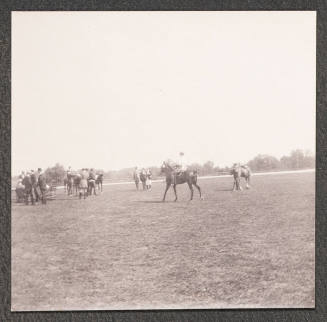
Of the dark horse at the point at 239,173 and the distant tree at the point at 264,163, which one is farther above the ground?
the distant tree at the point at 264,163

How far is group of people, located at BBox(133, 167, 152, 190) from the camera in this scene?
4.05m

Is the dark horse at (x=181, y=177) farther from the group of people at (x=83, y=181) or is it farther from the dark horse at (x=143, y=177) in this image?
the group of people at (x=83, y=181)

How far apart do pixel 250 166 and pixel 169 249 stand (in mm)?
1240

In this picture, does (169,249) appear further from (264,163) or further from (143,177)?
(264,163)

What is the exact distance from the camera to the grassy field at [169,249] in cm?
399

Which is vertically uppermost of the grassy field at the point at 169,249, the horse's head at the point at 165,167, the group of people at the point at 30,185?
the horse's head at the point at 165,167

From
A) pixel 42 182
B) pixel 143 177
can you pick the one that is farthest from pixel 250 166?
pixel 42 182

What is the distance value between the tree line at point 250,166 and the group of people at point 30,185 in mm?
77

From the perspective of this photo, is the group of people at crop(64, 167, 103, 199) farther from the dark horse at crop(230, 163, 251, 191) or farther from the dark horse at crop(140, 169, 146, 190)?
the dark horse at crop(230, 163, 251, 191)

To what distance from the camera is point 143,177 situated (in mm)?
4059

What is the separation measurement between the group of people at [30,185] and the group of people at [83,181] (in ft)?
0.83

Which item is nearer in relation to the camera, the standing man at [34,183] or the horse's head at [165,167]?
the standing man at [34,183]

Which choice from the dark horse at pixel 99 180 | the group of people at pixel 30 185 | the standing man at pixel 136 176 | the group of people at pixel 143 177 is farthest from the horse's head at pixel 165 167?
the group of people at pixel 30 185

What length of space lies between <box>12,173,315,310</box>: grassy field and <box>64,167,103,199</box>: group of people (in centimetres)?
12
